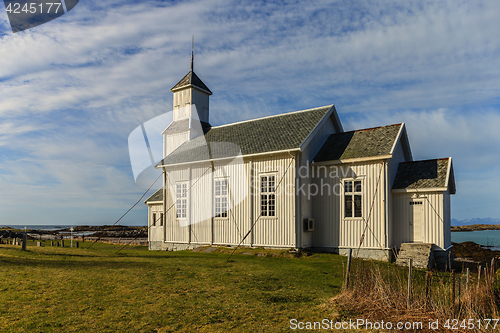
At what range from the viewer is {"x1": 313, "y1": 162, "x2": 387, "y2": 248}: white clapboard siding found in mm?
17775

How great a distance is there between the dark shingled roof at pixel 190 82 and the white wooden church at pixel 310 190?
745 cm

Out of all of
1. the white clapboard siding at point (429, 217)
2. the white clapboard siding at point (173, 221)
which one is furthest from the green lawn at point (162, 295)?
the white clapboard siding at point (173, 221)

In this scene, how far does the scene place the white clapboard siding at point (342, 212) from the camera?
17.8 m

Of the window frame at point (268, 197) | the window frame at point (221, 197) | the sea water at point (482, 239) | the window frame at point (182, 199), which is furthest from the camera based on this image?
the sea water at point (482, 239)

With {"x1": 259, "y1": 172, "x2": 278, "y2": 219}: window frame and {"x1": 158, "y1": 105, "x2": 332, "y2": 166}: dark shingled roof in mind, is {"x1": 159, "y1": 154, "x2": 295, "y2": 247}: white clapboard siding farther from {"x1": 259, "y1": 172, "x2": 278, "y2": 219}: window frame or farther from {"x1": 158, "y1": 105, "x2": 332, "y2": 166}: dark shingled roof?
{"x1": 158, "y1": 105, "x2": 332, "y2": 166}: dark shingled roof

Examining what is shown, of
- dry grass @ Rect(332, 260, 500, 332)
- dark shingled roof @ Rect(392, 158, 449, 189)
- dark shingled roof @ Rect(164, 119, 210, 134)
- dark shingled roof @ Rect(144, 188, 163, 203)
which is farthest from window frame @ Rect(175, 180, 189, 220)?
dry grass @ Rect(332, 260, 500, 332)

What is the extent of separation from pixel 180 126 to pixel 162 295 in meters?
20.8

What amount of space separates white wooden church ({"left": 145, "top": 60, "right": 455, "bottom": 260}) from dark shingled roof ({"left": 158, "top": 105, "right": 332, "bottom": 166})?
9 centimetres

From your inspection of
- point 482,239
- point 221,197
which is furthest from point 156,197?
point 482,239

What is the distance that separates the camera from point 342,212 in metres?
18.8

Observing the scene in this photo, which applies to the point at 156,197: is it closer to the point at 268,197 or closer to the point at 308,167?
the point at 268,197

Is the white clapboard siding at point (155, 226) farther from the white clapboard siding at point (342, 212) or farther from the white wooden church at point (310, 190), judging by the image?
the white clapboard siding at point (342, 212)

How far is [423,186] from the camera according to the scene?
17.8m

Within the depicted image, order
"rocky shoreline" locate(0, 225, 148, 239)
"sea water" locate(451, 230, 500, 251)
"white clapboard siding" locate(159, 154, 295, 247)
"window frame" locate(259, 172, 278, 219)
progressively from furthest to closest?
"rocky shoreline" locate(0, 225, 148, 239)
"sea water" locate(451, 230, 500, 251)
"window frame" locate(259, 172, 278, 219)
"white clapboard siding" locate(159, 154, 295, 247)
